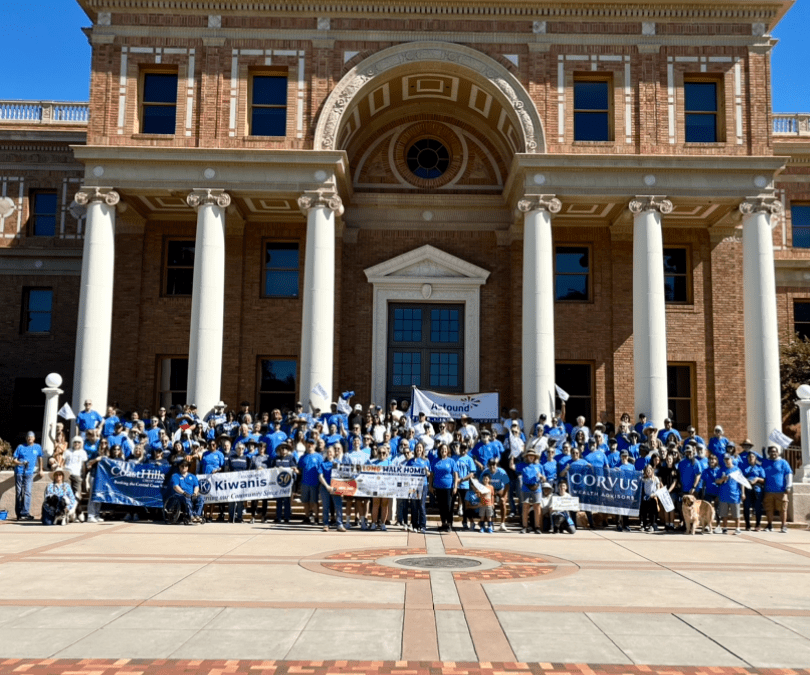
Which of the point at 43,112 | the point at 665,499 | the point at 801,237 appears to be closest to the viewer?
the point at 665,499

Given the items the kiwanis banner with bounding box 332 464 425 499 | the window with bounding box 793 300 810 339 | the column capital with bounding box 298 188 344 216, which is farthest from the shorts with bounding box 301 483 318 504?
the window with bounding box 793 300 810 339

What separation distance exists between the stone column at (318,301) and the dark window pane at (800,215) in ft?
59.1

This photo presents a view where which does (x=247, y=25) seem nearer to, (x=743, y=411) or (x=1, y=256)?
(x=1, y=256)

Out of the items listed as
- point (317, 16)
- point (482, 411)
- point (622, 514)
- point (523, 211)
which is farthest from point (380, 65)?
point (622, 514)

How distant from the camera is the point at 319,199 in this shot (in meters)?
24.6

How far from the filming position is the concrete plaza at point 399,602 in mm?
7184

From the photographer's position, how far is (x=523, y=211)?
24891 millimetres

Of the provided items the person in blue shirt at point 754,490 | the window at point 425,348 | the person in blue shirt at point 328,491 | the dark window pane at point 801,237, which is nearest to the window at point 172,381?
the window at point 425,348

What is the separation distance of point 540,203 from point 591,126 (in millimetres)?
3513

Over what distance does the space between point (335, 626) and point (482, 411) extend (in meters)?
17.0

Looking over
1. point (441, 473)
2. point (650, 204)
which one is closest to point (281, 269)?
point (650, 204)

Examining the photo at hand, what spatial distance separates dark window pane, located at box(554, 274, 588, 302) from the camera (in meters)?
28.6

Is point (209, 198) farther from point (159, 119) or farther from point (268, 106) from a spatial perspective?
point (268, 106)

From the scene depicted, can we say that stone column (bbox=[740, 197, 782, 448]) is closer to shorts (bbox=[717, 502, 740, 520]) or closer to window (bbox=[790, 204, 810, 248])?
shorts (bbox=[717, 502, 740, 520])
